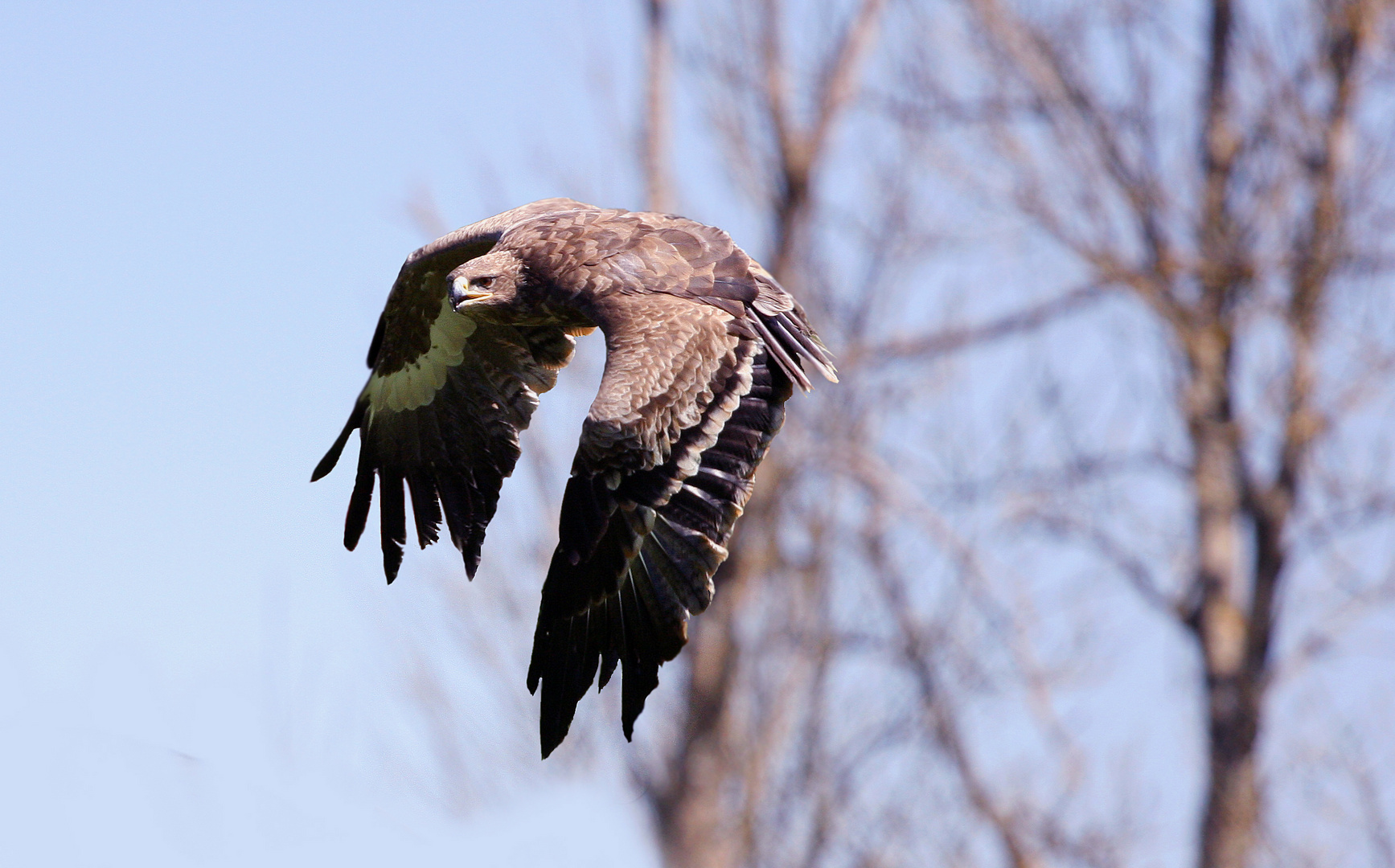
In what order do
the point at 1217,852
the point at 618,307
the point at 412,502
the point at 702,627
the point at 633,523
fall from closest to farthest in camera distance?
the point at 633,523, the point at 618,307, the point at 412,502, the point at 1217,852, the point at 702,627

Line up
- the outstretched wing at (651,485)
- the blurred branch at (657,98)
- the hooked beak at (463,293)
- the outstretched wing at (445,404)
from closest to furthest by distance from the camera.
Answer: the outstretched wing at (651,485) → the hooked beak at (463,293) → the outstretched wing at (445,404) → the blurred branch at (657,98)

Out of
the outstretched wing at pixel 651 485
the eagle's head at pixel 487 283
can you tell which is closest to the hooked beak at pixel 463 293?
the eagle's head at pixel 487 283

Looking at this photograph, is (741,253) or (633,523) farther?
(741,253)

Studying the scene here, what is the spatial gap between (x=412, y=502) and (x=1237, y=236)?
10.1 meters

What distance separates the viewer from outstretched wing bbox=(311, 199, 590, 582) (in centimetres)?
632

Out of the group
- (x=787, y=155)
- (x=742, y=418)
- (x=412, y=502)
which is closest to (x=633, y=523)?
(x=742, y=418)

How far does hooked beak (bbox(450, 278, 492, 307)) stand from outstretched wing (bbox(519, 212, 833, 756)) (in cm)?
50

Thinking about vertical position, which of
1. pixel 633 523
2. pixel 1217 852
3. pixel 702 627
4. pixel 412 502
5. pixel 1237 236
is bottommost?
pixel 1217 852

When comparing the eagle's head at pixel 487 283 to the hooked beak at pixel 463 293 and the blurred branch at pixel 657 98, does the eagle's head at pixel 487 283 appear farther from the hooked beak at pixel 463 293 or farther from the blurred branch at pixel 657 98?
the blurred branch at pixel 657 98

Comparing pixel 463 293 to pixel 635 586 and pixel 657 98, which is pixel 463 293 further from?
pixel 657 98

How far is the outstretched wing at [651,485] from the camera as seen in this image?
496 cm

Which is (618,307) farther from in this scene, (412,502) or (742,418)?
(412,502)

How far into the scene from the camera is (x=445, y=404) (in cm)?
645

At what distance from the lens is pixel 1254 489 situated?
1483cm
